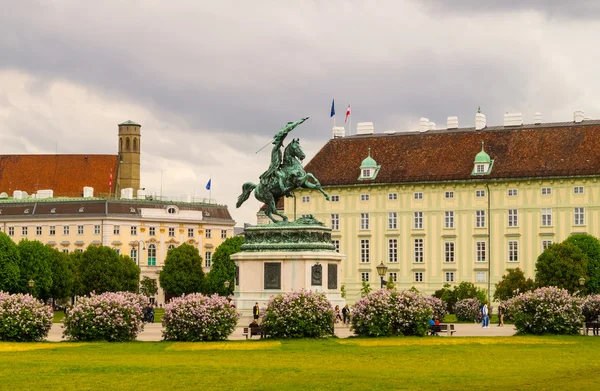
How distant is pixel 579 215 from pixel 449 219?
37.4 feet

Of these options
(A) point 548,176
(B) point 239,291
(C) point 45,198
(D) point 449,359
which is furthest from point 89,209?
(D) point 449,359

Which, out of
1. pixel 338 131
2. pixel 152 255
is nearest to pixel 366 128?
pixel 338 131

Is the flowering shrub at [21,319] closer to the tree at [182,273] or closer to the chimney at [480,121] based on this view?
the chimney at [480,121]

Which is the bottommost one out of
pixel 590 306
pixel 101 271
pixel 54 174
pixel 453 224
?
pixel 590 306

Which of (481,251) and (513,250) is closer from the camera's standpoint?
(513,250)

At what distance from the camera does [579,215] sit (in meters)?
106

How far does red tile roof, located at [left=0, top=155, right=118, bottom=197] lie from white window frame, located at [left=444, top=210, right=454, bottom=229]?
267 ft

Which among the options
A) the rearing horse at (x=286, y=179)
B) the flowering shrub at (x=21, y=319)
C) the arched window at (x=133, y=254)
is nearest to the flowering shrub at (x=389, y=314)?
the flowering shrub at (x=21, y=319)

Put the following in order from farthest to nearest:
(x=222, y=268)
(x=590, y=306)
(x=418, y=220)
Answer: (x=222, y=268) < (x=418, y=220) < (x=590, y=306)

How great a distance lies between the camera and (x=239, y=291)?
5972 centimetres

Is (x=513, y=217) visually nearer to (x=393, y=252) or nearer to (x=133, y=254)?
(x=393, y=252)

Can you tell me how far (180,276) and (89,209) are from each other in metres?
25.6

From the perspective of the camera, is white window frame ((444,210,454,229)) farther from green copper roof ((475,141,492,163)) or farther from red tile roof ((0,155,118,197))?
red tile roof ((0,155,118,197))

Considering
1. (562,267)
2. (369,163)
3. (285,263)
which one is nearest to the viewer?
(285,263)
